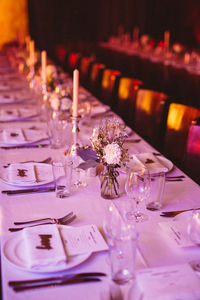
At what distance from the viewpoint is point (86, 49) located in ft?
35.6

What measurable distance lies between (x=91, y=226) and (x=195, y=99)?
4744 mm

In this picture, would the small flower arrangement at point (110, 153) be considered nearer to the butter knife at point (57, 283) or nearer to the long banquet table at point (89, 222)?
the long banquet table at point (89, 222)

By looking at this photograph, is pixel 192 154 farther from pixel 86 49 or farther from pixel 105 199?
pixel 86 49

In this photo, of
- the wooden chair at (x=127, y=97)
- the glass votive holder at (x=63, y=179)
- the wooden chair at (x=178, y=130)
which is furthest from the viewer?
the wooden chair at (x=127, y=97)

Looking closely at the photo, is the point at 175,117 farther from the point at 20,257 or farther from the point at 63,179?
the point at 20,257

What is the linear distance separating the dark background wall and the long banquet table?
9.72m

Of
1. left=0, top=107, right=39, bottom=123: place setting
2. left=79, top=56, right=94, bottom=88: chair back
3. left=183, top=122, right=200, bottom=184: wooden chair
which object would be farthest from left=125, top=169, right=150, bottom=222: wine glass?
left=79, top=56, right=94, bottom=88: chair back

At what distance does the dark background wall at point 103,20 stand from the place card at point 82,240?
1021 centimetres

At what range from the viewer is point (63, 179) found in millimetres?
1845

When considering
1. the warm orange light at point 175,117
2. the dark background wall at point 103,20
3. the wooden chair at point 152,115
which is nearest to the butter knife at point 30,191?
the warm orange light at point 175,117

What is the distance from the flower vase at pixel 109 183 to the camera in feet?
5.72

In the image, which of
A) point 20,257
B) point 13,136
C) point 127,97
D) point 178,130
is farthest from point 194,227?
point 127,97

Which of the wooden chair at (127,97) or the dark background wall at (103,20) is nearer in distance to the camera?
the wooden chair at (127,97)

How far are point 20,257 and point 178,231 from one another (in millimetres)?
625
